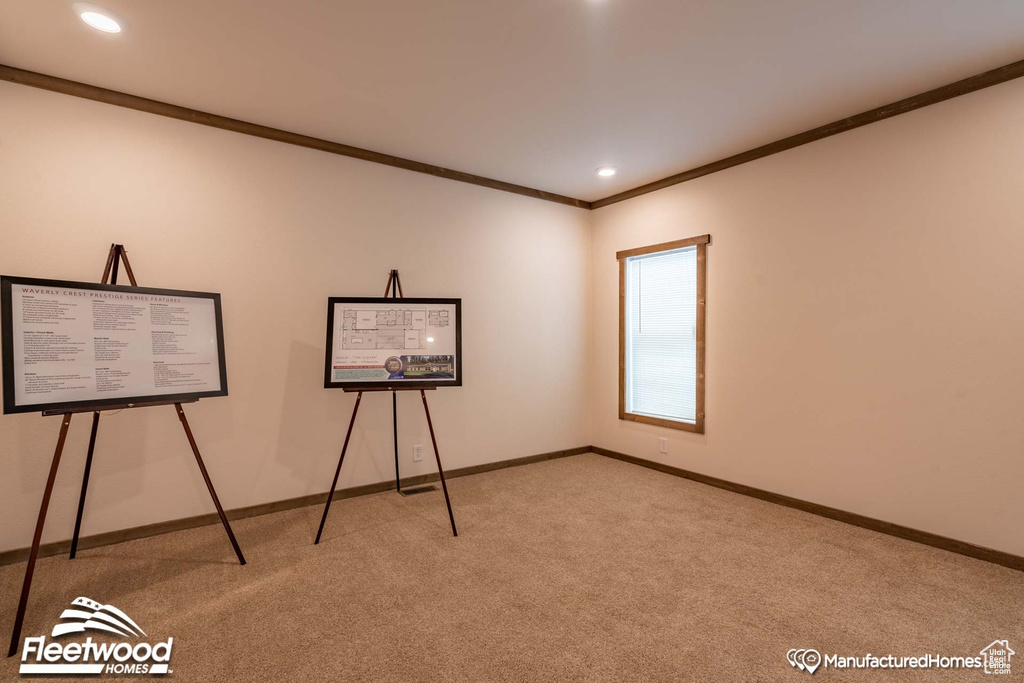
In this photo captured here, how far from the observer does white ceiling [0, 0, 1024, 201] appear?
2.20m

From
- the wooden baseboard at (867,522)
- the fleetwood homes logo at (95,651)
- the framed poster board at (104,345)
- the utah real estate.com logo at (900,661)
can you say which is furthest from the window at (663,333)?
the fleetwood homes logo at (95,651)

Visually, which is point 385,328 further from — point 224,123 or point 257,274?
point 224,123

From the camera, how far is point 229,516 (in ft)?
10.6

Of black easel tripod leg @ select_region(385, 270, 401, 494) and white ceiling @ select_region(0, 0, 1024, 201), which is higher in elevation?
white ceiling @ select_region(0, 0, 1024, 201)

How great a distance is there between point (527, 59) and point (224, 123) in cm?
220

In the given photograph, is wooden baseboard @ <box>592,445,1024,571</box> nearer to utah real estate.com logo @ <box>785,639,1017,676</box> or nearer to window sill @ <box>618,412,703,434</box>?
window sill @ <box>618,412,703,434</box>

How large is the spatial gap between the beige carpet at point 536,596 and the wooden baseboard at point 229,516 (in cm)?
8

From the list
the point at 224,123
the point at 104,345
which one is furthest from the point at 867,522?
the point at 224,123

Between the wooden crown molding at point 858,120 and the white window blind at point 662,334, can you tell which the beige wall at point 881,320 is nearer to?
the wooden crown molding at point 858,120

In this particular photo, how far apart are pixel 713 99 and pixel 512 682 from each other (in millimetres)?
3374

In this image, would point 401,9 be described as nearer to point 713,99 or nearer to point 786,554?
point 713,99

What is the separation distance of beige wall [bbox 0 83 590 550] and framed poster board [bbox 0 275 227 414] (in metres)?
0.55

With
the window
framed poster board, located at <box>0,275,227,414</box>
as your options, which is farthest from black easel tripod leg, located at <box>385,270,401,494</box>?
the window

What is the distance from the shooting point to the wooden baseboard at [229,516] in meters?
2.70
